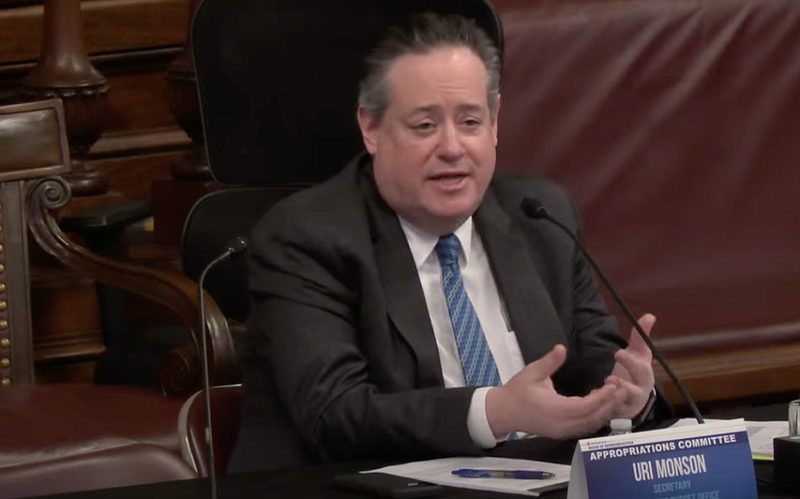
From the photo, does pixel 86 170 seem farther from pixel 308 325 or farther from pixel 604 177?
pixel 308 325

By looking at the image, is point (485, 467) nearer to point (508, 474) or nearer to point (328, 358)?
point (508, 474)

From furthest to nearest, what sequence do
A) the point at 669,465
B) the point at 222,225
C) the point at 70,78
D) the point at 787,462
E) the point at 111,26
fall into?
the point at 111,26 → the point at 70,78 → the point at 222,225 → the point at 787,462 → the point at 669,465

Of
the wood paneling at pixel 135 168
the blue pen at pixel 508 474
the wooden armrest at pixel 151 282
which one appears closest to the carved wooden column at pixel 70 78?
the wooden armrest at pixel 151 282

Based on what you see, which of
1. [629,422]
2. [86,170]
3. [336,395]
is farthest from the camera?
[86,170]

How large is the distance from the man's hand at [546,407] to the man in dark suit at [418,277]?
0.40ft

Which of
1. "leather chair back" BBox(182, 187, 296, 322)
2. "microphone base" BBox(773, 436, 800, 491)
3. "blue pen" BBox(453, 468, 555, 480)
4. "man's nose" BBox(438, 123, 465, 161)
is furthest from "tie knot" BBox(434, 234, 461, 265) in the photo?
"microphone base" BBox(773, 436, 800, 491)

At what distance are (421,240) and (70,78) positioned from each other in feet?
4.34

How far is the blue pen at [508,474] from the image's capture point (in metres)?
1.95

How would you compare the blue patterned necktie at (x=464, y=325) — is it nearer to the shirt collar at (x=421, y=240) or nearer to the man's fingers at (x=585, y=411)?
the shirt collar at (x=421, y=240)

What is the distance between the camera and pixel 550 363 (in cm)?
209

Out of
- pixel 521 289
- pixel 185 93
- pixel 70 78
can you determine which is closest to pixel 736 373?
pixel 521 289

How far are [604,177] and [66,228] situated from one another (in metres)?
1.18

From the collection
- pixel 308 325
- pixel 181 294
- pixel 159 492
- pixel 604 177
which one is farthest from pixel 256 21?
pixel 159 492

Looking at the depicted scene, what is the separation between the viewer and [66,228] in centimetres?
352
